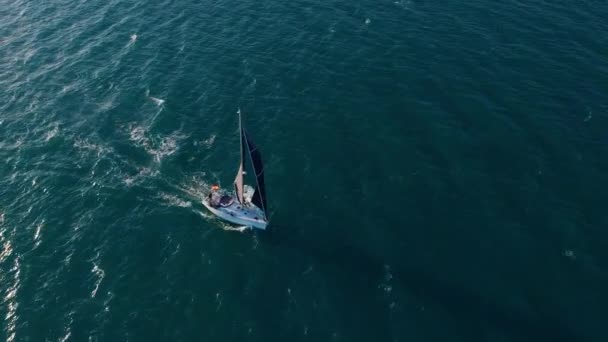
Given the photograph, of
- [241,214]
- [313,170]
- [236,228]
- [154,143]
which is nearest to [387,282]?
[313,170]

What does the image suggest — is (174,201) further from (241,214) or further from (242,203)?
(241,214)

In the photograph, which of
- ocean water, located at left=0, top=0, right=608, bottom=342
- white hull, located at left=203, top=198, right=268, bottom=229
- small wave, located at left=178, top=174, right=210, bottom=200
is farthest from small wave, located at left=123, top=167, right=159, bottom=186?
white hull, located at left=203, top=198, right=268, bottom=229

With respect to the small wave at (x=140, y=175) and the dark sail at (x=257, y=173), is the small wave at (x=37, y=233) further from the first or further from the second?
the dark sail at (x=257, y=173)

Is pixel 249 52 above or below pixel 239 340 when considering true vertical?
above

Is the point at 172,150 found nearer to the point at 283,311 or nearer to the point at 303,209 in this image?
the point at 303,209

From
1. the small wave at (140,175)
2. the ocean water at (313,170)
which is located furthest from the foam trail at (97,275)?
the small wave at (140,175)

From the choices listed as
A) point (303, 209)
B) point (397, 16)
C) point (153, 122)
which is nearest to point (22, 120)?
point (153, 122)

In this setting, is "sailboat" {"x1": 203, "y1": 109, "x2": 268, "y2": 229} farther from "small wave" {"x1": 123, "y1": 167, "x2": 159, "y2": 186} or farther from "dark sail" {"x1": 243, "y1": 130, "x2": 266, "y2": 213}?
"small wave" {"x1": 123, "y1": 167, "x2": 159, "y2": 186}
